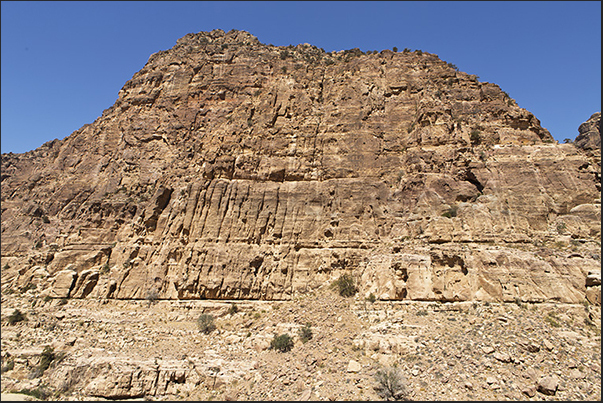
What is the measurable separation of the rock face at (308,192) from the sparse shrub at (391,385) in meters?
6.50

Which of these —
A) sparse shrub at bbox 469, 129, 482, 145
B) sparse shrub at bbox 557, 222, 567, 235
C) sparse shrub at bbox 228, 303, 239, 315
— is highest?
sparse shrub at bbox 469, 129, 482, 145

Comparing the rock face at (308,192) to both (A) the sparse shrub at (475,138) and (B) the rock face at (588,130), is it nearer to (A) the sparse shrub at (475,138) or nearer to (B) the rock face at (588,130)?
(A) the sparse shrub at (475,138)

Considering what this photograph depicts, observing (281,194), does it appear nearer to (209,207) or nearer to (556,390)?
(209,207)

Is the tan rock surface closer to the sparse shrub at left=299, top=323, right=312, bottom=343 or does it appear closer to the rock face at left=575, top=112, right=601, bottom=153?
the sparse shrub at left=299, top=323, right=312, bottom=343

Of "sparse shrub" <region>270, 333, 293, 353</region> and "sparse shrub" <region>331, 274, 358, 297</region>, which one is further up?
"sparse shrub" <region>331, 274, 358, 297</region>

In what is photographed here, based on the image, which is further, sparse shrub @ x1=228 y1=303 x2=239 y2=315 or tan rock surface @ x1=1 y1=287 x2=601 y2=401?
sparse shrub @ x1=228 y1=303 x2=239 y2=315

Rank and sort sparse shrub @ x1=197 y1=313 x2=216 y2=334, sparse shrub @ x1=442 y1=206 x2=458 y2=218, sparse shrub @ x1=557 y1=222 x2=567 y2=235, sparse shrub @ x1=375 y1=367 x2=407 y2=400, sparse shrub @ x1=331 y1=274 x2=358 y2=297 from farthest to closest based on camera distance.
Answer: sparse shrub @ x1=442 y1=206 x2=458 y2=218 < sparse shrub @ x1=331 y1=274 x2=358 y2=297 < sparse shrub @ x1=197 y1=313 x2=216 y2=334 < sparse shrub @ x1=557 y1=222 x2=567 y2=235 < sparse shrub @ x1=375 y1=367 x2=407 y2=400

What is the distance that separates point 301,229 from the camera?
2870 cm

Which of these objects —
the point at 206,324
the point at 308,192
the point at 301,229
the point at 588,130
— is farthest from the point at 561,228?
the point at 206,324

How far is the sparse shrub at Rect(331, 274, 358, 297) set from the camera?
24641 mm

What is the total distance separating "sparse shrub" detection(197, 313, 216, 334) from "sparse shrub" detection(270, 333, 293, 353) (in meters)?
4.98

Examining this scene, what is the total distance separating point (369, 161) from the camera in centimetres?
2989

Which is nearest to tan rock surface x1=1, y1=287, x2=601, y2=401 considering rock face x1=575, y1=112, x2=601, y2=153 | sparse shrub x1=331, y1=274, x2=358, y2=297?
sparse shrub x1=331, y1=274, x2=358, y2=297

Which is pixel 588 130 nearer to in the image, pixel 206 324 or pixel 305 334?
pixel 305 334
